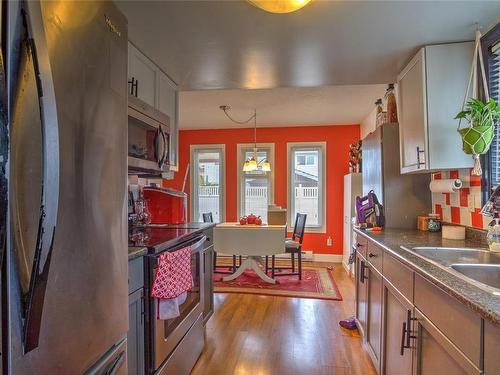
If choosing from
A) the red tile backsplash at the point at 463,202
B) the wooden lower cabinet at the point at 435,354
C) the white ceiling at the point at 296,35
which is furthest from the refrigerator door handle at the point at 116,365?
the red tile backsplash at the point at 463,202

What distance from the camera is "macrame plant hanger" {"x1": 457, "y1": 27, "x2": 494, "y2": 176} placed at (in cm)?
167

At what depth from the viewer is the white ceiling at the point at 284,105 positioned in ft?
12.1

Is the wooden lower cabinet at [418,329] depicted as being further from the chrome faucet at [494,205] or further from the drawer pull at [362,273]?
the chrome faucet at [494,205]

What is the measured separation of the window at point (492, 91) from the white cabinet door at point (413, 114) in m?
0.33

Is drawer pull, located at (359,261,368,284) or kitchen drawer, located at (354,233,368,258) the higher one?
kitchen drawer, located at (354,233,368,258)

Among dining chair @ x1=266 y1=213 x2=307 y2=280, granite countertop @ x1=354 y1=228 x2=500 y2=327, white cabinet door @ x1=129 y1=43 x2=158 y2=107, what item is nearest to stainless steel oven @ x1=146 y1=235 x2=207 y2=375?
white cabinet door @ x1=129 y1=43 x2=158 y2=107

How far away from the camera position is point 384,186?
2600 millimetres

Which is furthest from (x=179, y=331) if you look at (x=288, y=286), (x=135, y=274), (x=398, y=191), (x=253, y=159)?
(x=253, y=159)

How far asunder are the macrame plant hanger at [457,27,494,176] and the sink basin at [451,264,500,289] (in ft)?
2.13

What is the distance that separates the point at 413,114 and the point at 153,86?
73.7 inches

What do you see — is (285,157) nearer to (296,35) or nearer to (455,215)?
(455,215)

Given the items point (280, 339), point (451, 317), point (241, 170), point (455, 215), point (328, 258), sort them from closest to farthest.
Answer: point (451, 317) < point (455, 215) < point (280, 339) < point (328, 258) < point (241, 170)

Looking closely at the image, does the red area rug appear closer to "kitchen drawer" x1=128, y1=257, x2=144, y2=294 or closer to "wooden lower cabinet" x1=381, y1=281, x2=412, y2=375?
"wooden lower cabinet" x1=381, y1=281, x2=412, y2=375

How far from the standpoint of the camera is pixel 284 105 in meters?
4.25
